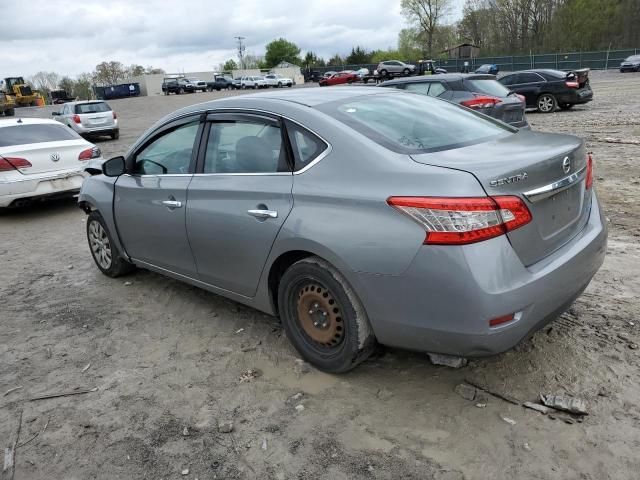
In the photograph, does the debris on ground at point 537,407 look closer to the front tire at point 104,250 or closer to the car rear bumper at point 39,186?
the front tire at point 104,250

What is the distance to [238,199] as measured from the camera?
11.3 ft

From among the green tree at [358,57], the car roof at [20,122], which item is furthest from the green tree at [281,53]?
the car roof at [20,122]

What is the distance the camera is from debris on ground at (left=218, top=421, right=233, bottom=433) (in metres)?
2.88

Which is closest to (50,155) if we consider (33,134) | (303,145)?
(33,134)

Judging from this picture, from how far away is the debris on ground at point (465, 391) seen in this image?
9.78ft

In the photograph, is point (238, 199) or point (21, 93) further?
point (21, 93)

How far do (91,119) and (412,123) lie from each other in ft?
63.5

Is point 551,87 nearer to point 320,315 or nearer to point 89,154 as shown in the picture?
point 89,154

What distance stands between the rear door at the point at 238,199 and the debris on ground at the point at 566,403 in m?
1.73

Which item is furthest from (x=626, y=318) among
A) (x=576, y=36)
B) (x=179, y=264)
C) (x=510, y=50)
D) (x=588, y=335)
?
(x=510, y=50)

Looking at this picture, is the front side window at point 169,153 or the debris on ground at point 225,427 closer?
the debris on ground at point 225,427

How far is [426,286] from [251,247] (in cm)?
124

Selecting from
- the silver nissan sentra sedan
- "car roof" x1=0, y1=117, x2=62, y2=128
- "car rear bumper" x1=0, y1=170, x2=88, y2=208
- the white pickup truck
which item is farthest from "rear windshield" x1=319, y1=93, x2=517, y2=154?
the white pickup truck

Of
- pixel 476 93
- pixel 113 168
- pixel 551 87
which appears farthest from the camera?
pixel 551 87
